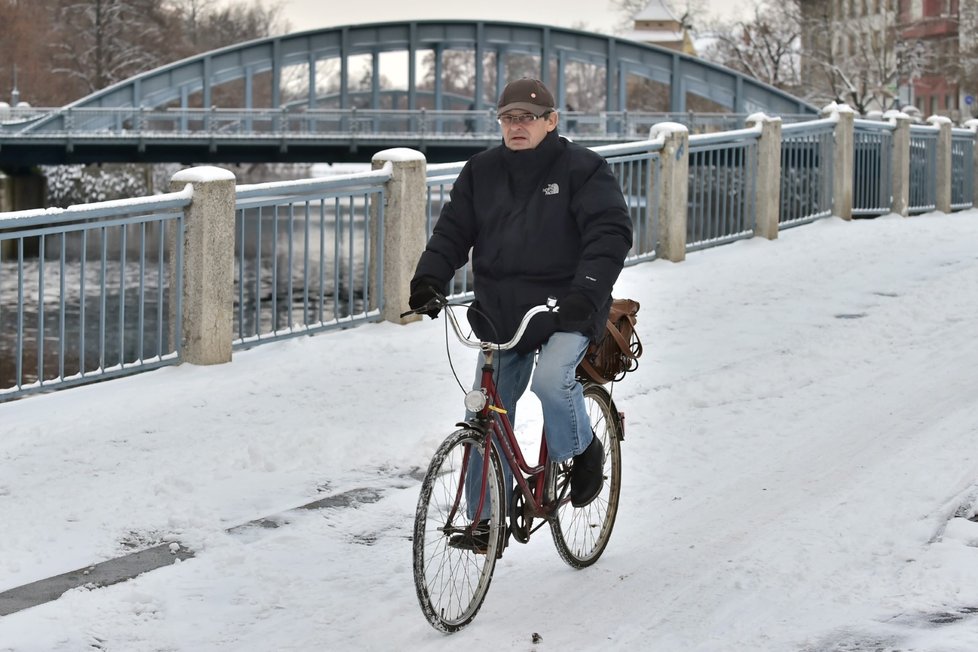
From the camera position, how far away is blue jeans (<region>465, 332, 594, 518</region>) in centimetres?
538

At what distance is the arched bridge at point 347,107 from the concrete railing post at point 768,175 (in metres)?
33.9

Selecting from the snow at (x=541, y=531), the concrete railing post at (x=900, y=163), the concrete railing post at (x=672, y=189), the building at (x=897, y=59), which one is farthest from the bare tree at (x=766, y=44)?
the snow at (x=541, y=531)

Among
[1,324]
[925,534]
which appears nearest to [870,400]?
[925,534]

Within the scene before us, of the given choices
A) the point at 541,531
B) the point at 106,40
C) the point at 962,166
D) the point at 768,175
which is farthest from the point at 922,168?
the point at 106,40

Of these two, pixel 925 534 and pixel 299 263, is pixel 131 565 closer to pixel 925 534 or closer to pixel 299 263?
pixel 925 534

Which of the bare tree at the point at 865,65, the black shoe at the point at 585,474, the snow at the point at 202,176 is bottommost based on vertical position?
the black shoe at the point at 585,474

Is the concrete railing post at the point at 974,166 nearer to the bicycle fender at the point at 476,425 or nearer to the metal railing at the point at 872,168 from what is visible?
the metal railing at the point at 872,168

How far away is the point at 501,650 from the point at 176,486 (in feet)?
8.44

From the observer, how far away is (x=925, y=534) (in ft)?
21.1

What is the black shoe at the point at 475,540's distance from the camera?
5.21 meters

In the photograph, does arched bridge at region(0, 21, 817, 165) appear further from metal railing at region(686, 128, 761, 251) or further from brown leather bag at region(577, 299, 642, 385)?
brown leather bag at region(577, 299, 642, 385)

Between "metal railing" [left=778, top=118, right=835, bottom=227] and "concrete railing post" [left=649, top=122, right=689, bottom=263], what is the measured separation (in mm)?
2619

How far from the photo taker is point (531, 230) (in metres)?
5.48

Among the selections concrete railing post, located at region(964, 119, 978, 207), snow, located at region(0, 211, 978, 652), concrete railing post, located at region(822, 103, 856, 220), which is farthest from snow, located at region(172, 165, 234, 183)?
concrete railing post, located at region(964, 119, 978, 207)
